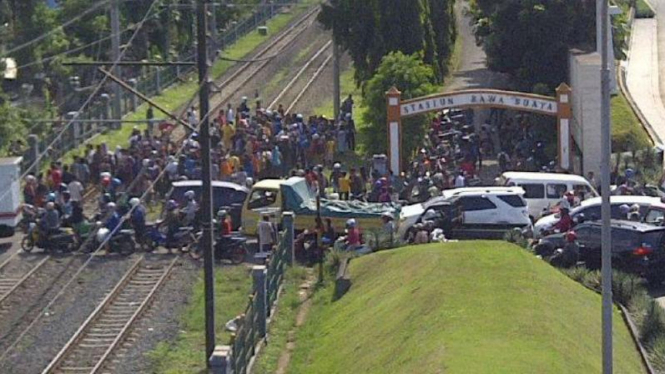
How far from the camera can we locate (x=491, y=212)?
36.9m

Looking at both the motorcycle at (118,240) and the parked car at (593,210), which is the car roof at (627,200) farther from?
the motorcycle at (118,240)

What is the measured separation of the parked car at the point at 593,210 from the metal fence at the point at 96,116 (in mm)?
10003

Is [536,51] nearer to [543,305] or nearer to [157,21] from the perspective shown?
[157,21]

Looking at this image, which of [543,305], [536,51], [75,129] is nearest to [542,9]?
[536,51]

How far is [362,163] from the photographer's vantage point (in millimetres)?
47875

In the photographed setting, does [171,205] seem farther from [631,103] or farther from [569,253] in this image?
[631,103]

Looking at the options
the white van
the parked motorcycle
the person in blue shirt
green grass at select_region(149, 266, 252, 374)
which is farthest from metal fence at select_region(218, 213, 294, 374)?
the white van

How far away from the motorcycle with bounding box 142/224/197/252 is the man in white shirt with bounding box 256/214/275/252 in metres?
1.68

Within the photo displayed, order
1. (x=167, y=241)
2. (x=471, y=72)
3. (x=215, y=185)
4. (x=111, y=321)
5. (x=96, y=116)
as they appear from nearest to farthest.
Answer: (x=111, y=321) → (x=167, y=241) → (x=215, y=185) → (x=96, y=116) → (x=471, y=72)

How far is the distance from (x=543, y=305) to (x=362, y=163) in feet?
69.0

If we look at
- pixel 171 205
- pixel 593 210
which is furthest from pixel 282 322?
pixel 593 210

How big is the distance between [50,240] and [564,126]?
14.8m

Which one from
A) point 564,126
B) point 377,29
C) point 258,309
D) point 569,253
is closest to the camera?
point 258,309

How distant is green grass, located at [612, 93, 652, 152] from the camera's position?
1911 inches
